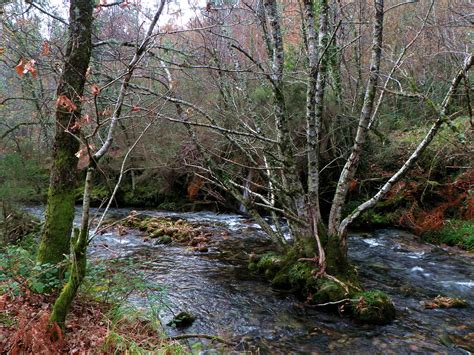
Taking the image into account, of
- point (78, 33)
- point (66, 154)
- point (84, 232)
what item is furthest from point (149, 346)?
point (78, 33)

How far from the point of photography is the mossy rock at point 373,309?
17.2 feet

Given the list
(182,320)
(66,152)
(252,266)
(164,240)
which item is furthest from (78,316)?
(164,240)

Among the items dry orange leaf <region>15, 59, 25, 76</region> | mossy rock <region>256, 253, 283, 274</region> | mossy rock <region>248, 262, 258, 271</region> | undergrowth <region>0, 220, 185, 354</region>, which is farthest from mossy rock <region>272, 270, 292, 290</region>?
dry orange leaf <region>15, 59, 25, 76</region>

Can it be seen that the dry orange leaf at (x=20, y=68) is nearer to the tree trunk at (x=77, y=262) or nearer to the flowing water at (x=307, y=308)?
the tree trunk at (x=77, y=262)

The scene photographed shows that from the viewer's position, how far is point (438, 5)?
1306cm

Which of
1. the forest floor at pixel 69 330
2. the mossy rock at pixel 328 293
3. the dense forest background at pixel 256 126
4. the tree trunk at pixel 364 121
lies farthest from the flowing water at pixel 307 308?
the tree trunk at pixel 364 121

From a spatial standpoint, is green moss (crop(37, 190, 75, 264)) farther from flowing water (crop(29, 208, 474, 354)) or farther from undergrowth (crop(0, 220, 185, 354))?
flowing water (crop(29, 208, 474, 354))

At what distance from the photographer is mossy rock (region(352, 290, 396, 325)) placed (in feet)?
17.2

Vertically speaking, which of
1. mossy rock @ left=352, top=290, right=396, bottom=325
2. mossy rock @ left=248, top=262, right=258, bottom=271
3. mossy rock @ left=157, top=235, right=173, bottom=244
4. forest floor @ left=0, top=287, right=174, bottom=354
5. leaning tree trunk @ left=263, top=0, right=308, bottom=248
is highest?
leaning tree trunk @ left=263, top=0, right=308, bottom=248

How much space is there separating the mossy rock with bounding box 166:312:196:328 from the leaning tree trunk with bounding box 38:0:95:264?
177cm

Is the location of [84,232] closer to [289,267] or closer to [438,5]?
[289,267]

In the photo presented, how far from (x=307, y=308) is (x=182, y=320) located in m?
2.01

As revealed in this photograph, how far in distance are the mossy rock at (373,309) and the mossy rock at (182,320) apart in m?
2.45

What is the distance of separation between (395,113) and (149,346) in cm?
1287
